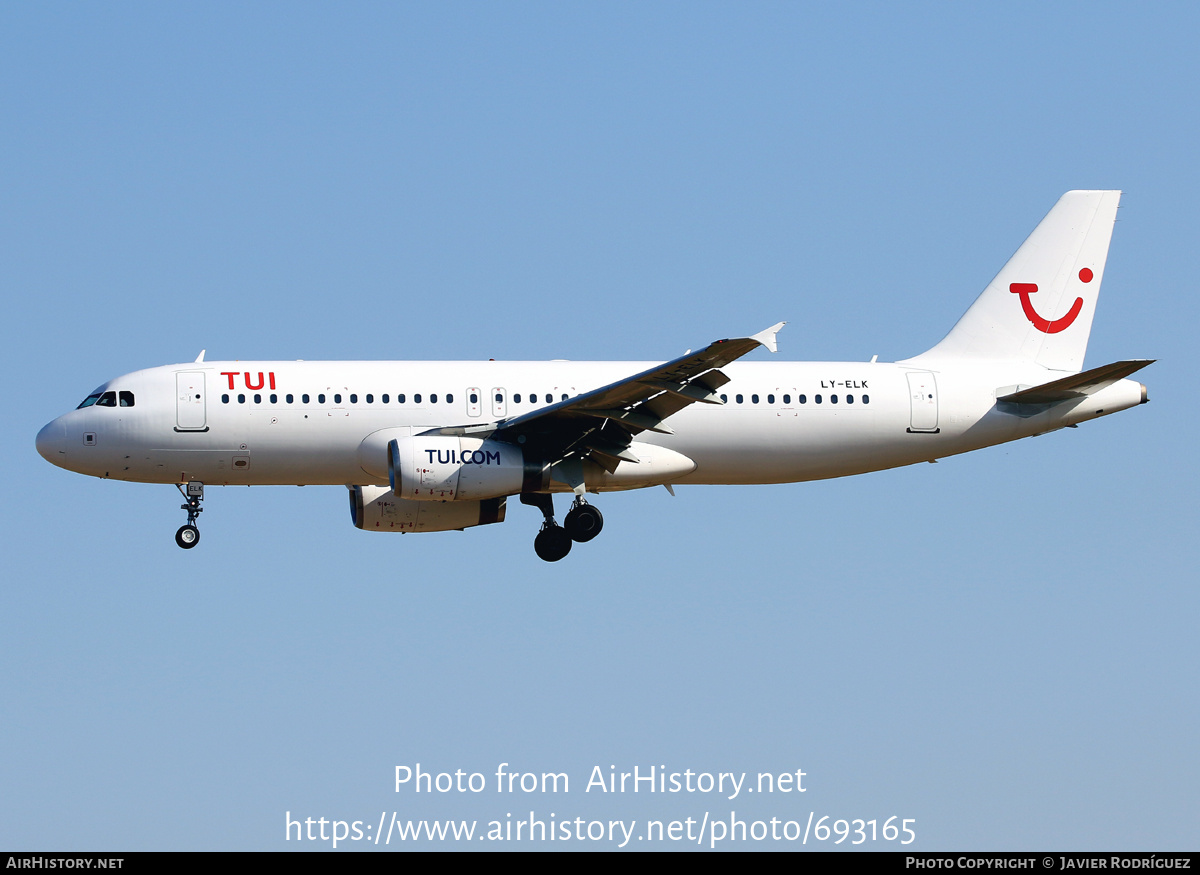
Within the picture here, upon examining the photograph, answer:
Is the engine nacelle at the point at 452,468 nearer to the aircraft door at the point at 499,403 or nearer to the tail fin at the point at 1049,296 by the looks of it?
the aircraft door at the point at 499,403

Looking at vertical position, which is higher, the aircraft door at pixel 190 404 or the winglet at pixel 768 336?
the aircraft door at pixel 190 404

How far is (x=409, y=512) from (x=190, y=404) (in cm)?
595

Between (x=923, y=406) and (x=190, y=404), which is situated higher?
(x=190, y=404)

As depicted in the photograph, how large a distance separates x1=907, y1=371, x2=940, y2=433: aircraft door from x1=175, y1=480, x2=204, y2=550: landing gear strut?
1595 centimetres

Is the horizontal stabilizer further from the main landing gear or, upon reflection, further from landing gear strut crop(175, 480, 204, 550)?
landing gear strut crop(175, 480, 204, 550)

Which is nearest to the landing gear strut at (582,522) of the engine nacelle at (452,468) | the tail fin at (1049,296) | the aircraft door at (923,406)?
the engine nacelle at (452,468)

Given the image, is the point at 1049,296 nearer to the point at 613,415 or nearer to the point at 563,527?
the point at 613,415

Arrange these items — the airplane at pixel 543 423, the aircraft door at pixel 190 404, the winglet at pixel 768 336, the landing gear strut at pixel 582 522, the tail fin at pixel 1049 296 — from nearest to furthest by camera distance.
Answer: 1. the winglet at pixel 768 336
2. the airplane at pixel 543 423
3. the aircraft door at pixel 190 404
4. the landing gear strut at pixel 582 522
5. the tail fin at pixel 1049 296

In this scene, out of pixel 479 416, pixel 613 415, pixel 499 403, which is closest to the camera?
pixel 613 415

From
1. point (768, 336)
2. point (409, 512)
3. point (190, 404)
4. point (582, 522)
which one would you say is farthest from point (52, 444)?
point (768, 336)

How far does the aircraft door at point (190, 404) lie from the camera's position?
3550 cm

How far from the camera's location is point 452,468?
3447 cm

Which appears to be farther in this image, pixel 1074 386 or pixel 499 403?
pixel 1074 386

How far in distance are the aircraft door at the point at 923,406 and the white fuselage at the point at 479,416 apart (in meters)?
0.02
